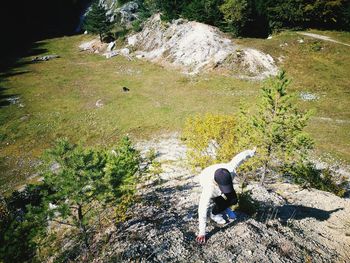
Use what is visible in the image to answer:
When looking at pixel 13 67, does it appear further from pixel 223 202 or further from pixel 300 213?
pixel 300 213

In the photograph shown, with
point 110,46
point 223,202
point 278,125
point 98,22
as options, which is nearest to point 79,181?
point 223,202

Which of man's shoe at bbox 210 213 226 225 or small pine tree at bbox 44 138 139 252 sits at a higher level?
small pine tree at bbox 44 138 139 252

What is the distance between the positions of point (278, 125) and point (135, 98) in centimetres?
2638

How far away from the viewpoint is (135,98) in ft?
120

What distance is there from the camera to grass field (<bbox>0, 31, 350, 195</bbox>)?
26734mm

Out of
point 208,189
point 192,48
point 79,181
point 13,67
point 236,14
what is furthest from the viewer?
A: point 13,67

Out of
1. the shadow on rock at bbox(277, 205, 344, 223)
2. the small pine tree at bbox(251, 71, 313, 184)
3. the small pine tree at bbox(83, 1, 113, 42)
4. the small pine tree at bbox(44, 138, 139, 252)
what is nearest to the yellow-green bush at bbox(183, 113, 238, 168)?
the small pine tree at bbox(251, 71, 313, 184)

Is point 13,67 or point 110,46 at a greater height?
point 110,46

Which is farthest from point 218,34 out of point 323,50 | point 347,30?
point 347,30

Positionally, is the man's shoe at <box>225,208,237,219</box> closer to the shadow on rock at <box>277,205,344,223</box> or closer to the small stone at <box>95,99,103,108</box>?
the shadow on rock at <box>277,205,344,223</box>

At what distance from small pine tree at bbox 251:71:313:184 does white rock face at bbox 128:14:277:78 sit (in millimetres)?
27422

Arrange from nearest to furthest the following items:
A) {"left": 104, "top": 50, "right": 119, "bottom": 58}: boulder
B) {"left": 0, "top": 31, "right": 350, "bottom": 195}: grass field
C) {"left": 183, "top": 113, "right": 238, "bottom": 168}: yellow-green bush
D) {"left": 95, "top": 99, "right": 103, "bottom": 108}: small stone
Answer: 1. {"left": 183, "top": 113, "right": 238, "bottom": 168}: yellow-green bush
2. {"left": 0, "top": 31, "right": 350, "bottom": 195}: grass field
3. {"left": 95, "top": 99, "right": 103, "bottom": 108}: small stone
4. {"left": 104, "top": 50, "right": 119, "bottom": 58}: boulder

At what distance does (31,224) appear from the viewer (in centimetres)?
735

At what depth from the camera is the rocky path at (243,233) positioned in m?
7.49
